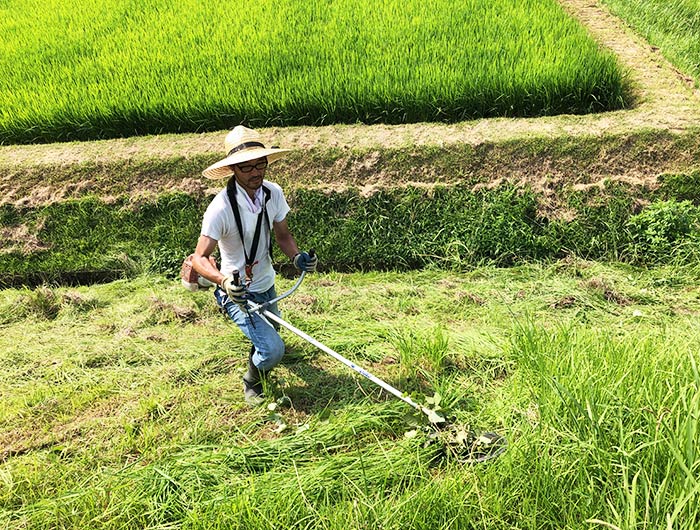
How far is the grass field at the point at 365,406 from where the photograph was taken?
5.57ft

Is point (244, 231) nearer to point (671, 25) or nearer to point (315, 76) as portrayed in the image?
point (315, 76)

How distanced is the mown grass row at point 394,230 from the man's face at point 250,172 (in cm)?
162

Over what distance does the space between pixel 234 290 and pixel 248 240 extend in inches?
12.5

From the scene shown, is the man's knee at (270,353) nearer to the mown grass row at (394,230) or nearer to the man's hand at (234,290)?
the man's hand at (234,290)

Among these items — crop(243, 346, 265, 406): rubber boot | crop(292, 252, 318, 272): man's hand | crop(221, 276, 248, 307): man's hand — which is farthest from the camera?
crop(243, 346, 265, 406): rubber boot

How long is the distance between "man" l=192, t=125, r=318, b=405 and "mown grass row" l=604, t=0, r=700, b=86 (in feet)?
13.7

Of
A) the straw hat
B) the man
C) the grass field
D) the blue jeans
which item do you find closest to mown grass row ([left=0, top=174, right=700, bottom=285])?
the grass field

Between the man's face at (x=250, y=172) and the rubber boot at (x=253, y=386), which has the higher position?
the man's face at (x=250, y=172)

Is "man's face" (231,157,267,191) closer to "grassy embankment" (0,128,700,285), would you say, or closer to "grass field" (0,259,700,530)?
"grass field" (0,259,700,530)

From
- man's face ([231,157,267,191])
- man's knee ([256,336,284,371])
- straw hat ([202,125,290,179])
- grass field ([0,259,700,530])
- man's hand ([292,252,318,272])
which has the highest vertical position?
straw hat ([202,125,290,179])

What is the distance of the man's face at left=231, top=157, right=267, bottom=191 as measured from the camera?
2125 mm

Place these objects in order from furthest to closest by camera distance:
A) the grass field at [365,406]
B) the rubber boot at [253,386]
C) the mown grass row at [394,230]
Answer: the mown grass row at [394,230]
the rubber boot at [253,386]
the grass field at [365,406]

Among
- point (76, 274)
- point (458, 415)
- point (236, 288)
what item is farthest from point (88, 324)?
point (458, 415)

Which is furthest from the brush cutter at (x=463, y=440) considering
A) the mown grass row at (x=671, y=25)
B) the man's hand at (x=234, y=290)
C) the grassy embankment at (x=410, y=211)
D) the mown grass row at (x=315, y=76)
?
the mown grass row at (x=671, y=25)
